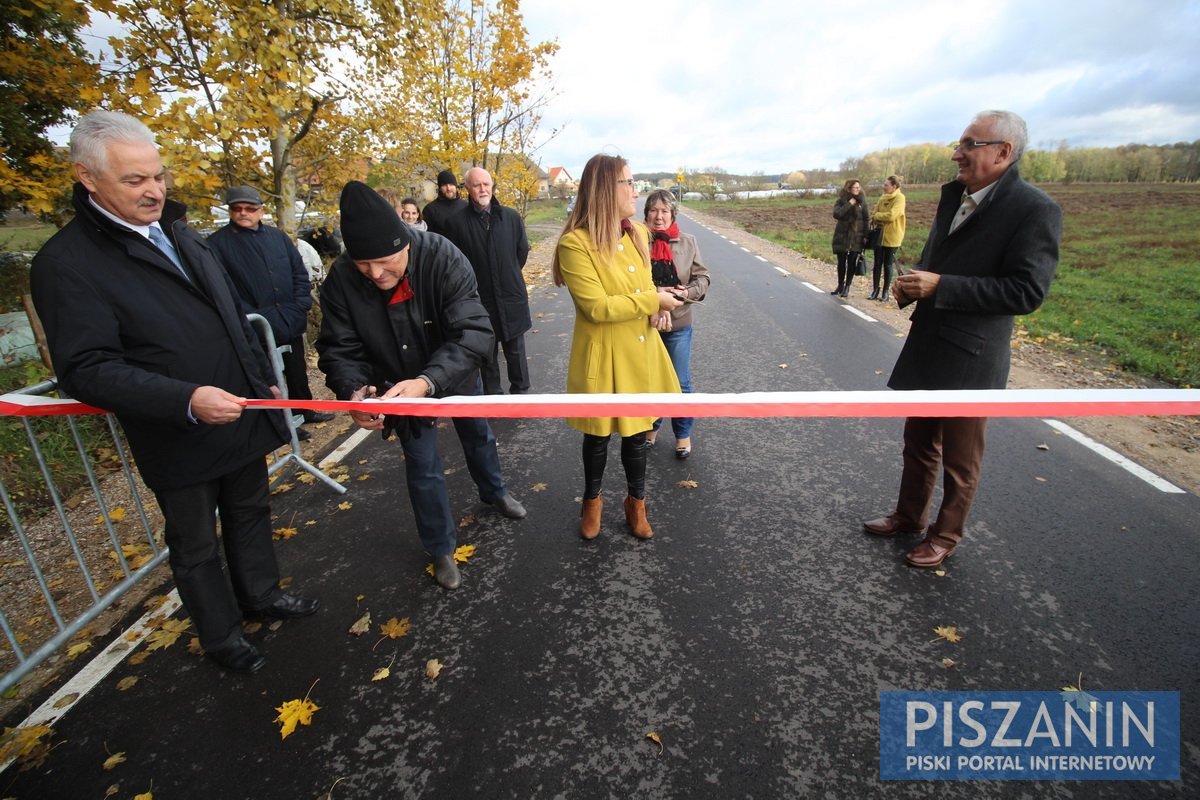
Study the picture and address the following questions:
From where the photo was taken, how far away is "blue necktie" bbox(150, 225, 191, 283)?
2.25 metres

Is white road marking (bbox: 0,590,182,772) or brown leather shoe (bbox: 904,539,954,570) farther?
brown leather shoe (bbox: 904,539,954,570)

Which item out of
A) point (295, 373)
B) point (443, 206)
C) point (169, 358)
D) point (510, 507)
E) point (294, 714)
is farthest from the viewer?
point (443, 206)

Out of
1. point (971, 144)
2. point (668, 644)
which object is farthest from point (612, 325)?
point (971, 144)

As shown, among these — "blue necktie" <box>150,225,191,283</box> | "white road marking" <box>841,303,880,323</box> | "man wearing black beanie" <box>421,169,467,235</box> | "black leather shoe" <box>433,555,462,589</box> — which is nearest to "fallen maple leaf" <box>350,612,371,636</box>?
"black leather shoe" <box>433,555,462,589</box>

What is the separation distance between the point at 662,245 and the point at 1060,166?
98.2 m

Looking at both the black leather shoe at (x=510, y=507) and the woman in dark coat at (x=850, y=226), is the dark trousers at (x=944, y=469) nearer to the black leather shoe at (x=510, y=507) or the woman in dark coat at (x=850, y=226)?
the black leather shoe at (x=510, y=507)

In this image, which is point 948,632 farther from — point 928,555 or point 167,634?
point 167,634

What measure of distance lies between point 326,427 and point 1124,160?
96194 mm

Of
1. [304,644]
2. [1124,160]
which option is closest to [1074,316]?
[304,644]

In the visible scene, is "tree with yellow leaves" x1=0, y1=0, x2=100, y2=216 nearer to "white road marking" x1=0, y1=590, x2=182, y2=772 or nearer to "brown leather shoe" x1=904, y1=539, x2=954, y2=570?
"white road marking" x1=0, y1=590, x2=182, y2=772

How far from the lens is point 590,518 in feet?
11.2

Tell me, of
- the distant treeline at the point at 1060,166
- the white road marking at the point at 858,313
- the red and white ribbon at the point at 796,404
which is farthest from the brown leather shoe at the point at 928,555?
the distant treeline at the point at 1060,166

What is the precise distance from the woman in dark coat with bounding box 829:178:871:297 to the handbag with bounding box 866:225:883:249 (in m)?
0.09

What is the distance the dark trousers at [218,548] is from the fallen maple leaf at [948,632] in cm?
327
